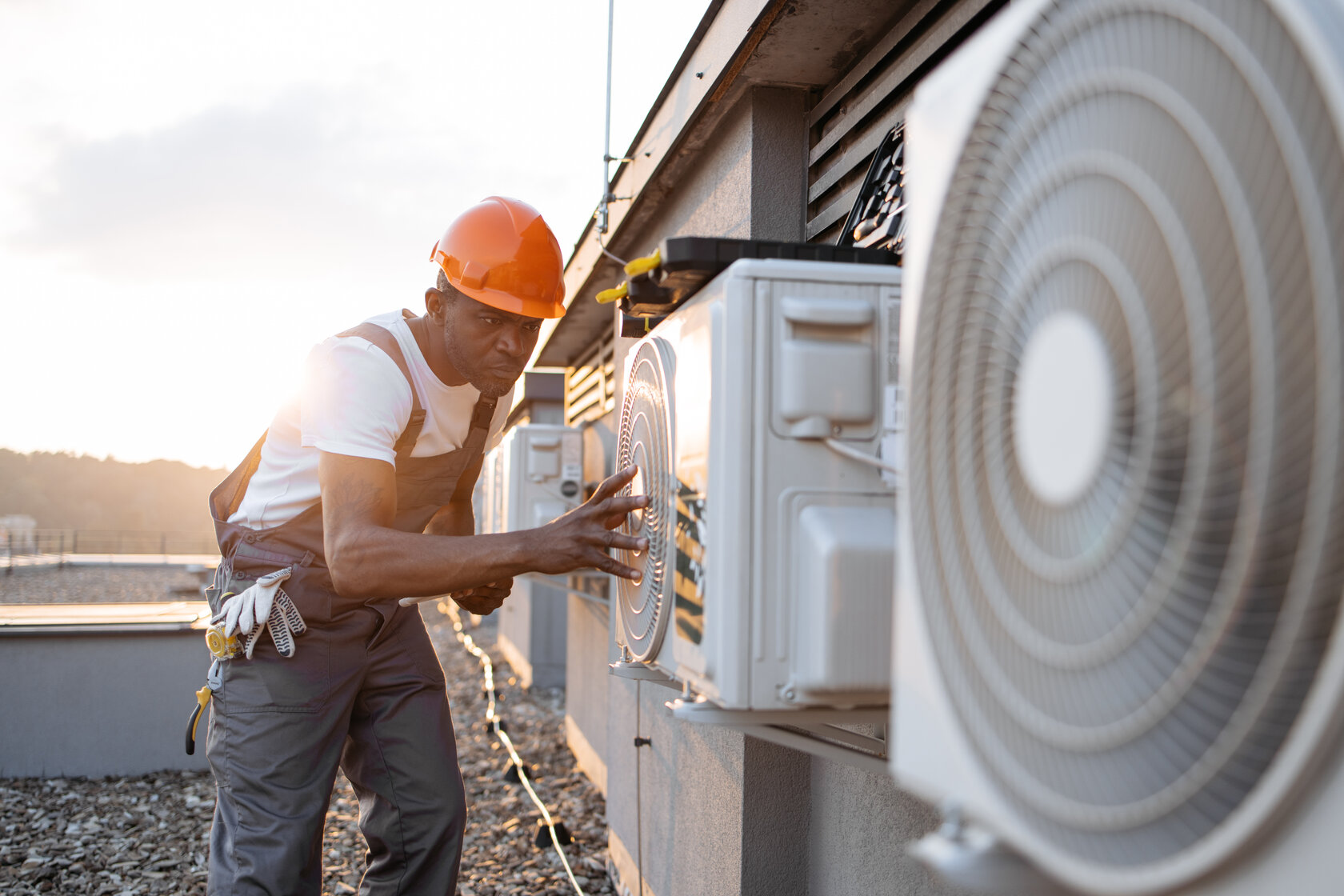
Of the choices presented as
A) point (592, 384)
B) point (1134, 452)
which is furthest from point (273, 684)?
point (592, 384)

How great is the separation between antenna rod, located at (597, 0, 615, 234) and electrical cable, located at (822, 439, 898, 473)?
10.7ft

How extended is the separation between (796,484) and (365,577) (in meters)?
1.21

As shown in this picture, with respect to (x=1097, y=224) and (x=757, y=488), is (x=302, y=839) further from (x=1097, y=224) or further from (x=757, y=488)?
(x=1097, y=224)

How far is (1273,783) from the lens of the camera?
618 mm

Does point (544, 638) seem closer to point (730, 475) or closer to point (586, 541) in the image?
point (586, 541)

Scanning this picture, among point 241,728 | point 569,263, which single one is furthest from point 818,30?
point 569,263

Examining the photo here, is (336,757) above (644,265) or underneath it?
underneath

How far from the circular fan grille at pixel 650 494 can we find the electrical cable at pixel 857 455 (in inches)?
14.6

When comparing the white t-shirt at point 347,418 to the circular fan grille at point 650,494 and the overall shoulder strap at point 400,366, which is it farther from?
the circular fan grille at point 650,494

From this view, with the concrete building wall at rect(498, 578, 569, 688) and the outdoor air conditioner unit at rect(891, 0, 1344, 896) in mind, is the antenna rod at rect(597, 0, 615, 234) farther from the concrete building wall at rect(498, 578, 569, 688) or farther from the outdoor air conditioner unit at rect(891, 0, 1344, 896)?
the concrete building wall at rect(498, 578, 569, 688)

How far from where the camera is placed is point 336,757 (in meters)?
2.73

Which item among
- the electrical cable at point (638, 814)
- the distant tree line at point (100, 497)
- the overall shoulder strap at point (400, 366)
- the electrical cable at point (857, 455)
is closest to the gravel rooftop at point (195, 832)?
the electrical cable at point (638, 814)

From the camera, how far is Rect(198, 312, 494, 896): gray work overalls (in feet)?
8.36

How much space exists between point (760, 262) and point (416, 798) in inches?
80.1
